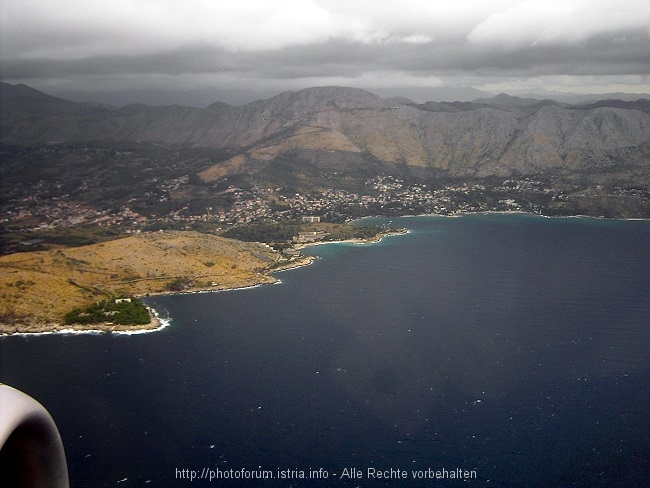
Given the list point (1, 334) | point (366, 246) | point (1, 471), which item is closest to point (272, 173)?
point (366, 246)

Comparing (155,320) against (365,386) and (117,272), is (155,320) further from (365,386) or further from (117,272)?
(365,386)

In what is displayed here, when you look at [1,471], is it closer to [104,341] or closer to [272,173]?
[104,341]

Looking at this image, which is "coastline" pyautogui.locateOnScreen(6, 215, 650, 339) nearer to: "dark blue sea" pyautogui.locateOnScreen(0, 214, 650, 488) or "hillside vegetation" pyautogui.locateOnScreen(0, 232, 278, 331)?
"hillside vegetation" pyautogui.locateOnScreen(0, 232, 278, 331)

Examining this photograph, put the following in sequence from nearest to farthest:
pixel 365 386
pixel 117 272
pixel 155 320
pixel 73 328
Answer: pixel 365 386 → pixel 73 328 → pixel 155 320 → pixel 117 272

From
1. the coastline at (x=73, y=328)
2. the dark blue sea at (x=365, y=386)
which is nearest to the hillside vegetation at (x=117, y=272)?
the coastline at (x=73, y=328)

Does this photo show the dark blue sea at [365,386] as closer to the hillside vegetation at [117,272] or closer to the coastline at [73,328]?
the coastline at [73,328]

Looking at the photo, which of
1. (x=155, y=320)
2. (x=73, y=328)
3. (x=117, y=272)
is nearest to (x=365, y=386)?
(x=155, y=320)

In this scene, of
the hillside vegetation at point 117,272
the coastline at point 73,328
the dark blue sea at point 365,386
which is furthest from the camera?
the hillside vegetation at point 117,272

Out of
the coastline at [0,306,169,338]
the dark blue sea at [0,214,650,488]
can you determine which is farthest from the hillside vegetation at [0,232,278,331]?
the dark blue sea at [0,214,650,488]
